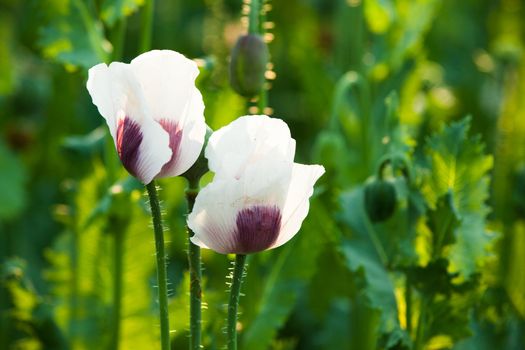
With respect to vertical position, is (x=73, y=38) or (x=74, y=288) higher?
(x=73, y=38)

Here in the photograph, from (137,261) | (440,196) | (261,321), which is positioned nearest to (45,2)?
(137,261)

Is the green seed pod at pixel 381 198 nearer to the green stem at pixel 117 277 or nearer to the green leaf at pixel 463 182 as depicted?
the green leaf at pixel 463 182

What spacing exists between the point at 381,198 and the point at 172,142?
60 centimetres

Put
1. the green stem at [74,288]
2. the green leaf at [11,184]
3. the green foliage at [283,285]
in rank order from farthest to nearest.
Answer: the green leaf at [11,184]
the green stem at [74,288]
the green foliage at [283,285]

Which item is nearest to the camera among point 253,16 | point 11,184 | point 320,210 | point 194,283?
point 194,283

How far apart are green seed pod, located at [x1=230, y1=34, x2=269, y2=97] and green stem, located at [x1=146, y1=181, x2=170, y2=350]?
0.45m

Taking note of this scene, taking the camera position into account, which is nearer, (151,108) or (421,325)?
(151,108)

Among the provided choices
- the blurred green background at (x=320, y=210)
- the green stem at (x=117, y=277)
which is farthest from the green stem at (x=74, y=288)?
the green stem at (x=117, y=277)

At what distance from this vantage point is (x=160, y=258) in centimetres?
120

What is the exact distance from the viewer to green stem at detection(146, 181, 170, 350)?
→ 1.17m

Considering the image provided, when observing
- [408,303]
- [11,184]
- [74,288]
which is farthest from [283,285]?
[11,184]

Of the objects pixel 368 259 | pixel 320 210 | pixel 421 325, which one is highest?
pixel 320 210

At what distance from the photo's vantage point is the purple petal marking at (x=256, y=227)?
1.12m

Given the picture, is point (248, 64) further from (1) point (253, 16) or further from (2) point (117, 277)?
(2) point (117, 277)
